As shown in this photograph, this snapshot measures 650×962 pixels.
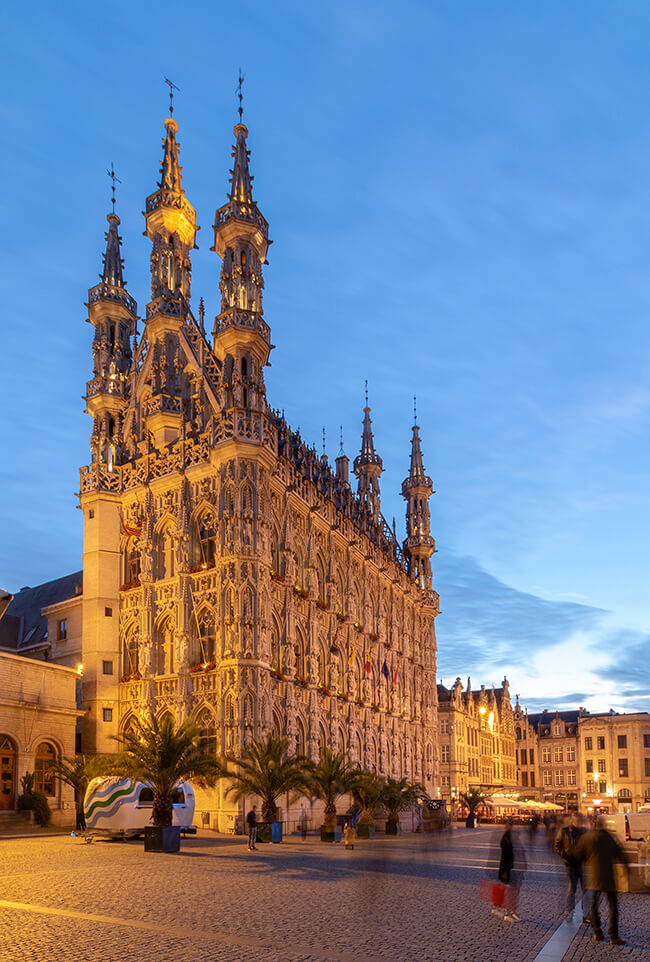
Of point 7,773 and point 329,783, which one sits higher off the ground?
point 7,773

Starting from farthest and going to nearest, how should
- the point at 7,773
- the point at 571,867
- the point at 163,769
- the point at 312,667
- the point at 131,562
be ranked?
the point at 312,667, the point at 131,562, the point at 7,773, the point at 163,769, the point at 571,867

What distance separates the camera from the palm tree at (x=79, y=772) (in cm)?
4025

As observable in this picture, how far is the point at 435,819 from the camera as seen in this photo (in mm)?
59000

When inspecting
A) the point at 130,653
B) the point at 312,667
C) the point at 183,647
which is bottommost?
the point at 312,667

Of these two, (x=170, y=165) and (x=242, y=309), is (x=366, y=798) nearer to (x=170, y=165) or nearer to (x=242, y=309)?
(x=242, y=309)

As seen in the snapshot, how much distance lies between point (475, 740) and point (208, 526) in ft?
229

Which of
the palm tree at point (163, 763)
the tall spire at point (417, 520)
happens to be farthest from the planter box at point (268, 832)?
the tall spire at point (417, 520)

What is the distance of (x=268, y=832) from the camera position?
1458 inches

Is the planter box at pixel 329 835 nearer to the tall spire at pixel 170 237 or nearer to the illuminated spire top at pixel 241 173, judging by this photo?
the tall spire at pixel 170 237

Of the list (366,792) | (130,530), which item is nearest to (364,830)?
(366,792)

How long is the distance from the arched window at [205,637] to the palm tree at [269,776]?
7248mm

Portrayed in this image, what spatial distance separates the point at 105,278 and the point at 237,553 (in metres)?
22.6

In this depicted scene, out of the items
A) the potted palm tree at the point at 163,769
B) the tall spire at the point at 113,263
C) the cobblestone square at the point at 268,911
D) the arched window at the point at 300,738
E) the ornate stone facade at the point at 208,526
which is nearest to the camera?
the cobblestone square at the point at 268,911

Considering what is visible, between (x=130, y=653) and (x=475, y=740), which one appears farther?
(x=475, y=740)
